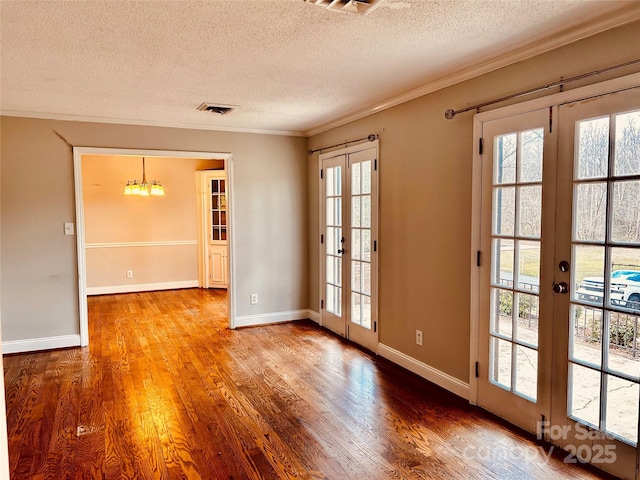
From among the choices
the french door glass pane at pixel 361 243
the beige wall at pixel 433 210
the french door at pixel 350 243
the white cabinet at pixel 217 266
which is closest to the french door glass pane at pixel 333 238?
the french door at pixel 350 243

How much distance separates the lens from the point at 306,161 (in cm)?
564

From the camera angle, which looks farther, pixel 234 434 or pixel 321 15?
pixel 234 434

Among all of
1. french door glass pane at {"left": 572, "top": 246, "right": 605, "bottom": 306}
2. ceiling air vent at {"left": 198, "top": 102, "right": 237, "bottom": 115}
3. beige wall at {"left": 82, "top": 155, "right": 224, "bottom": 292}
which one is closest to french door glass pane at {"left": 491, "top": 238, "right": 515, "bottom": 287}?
french door glass pane at {"left": 572, "top": 246, "right": 605, "bottom": 306}

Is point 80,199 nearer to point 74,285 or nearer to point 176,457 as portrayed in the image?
point 74,285

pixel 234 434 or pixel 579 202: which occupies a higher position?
pixel 579 202

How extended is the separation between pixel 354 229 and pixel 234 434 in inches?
95.4

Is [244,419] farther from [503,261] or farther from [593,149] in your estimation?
[593,149]

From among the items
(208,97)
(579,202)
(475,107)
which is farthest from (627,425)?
(208,97)

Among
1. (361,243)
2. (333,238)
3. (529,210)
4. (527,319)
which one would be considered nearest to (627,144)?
(529,210)

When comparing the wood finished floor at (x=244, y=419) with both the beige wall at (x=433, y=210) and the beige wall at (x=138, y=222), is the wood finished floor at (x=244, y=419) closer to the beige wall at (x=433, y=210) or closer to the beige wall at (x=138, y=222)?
the beige wall at (x=433, y=210)

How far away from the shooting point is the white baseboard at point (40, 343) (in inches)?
175

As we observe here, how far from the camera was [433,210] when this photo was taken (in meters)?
3.49

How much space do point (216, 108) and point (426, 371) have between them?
3046 mm

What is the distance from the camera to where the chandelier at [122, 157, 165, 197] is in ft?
24.0
